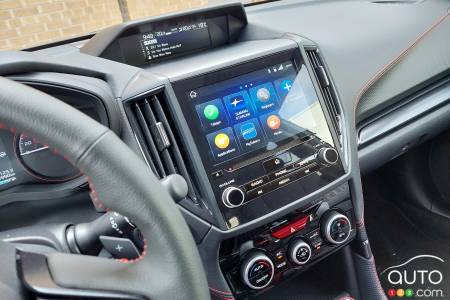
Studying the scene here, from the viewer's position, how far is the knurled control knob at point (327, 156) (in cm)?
109

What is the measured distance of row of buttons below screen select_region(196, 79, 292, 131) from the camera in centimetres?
99

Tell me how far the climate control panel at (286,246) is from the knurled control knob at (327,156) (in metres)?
0.11

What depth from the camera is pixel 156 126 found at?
3.09ft

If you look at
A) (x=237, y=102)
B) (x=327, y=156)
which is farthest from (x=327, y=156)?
(x=237, y=102)

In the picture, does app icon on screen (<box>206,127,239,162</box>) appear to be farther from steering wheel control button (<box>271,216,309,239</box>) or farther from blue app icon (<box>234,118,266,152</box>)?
steering wheel control button (<box>271,216,309,239</box>)

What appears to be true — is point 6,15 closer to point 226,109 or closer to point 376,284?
point 226,109

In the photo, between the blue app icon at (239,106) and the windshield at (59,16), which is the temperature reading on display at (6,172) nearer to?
the windshield at (59,16)

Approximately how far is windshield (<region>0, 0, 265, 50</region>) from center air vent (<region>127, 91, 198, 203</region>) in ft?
1.20

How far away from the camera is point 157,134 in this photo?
3.10 ft

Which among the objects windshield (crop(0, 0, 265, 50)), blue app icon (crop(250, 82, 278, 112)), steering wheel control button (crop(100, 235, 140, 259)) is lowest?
steering wheel control button (crop(100, 235, 140, 259))

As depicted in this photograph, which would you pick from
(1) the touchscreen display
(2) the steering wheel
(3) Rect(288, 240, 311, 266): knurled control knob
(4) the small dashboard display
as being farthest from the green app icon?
(2) the steering wheel

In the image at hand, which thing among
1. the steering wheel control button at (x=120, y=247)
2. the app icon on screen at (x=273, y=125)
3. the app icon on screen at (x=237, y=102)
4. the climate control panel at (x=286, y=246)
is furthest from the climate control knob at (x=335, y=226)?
the steering wheel control button at (x=120, y=247)

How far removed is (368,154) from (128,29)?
0.76m

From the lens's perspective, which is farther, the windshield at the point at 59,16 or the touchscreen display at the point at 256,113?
the windshield at the point at 59,16
